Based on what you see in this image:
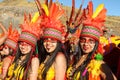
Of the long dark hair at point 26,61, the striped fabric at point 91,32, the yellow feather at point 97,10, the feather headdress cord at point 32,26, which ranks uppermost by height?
the yellow feather at point 97,10

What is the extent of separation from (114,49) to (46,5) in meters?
1.48

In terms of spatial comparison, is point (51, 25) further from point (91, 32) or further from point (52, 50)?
point (91, 32)

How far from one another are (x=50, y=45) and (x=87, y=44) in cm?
73

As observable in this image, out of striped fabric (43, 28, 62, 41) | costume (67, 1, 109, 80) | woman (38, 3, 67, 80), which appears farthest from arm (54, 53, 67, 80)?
striped fabric (43, 28, 62, 41)

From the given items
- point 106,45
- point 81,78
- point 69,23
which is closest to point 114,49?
point 106,45

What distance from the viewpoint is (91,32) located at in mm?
6008

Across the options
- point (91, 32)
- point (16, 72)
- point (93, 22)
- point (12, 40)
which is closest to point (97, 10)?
point (93, 22)

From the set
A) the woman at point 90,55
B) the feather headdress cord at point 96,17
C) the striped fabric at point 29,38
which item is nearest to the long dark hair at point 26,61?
the striped fabric at point 29,38

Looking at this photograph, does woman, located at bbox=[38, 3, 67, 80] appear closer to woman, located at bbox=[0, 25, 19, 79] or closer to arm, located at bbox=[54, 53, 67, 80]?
arm, located at bbox=[54, 53, 67, 80]

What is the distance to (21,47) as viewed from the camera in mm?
6914

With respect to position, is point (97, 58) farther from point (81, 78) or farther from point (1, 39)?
point (1, 39)

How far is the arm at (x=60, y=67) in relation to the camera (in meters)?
6.11

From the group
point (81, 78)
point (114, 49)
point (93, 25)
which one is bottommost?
point (81, 78)

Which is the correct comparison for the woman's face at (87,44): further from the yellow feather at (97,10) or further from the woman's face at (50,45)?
the woman's face at (50,45)
